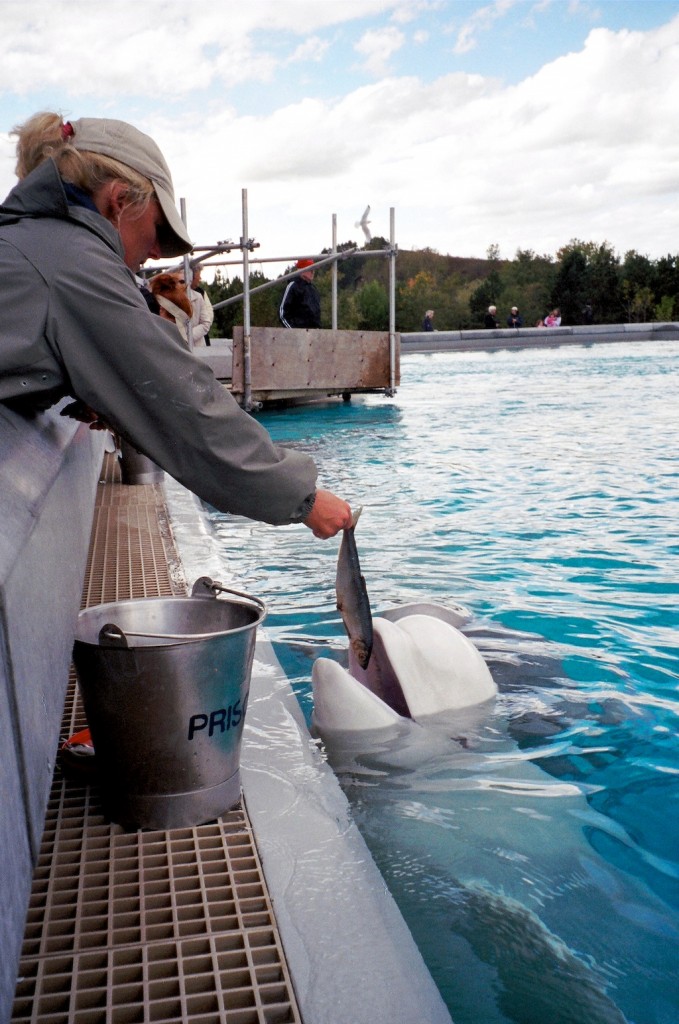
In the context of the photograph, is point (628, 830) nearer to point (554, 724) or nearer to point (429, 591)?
point (554, 724)

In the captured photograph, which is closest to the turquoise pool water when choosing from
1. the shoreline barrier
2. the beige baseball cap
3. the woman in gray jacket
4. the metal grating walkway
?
the metal grating walkway

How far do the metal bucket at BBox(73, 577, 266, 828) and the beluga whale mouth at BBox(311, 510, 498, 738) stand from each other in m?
0.80

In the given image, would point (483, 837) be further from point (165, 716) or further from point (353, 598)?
point (165, 716)

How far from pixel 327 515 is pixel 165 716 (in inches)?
27.5

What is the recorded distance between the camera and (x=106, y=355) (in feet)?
7.25

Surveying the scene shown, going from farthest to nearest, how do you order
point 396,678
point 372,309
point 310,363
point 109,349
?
point 372,309
point 310,363
point 396,678
point 109,349

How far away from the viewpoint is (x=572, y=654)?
542cm

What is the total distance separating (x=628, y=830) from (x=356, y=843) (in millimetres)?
1438

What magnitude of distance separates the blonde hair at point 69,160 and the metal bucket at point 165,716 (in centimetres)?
119

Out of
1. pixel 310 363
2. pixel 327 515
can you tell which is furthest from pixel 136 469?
pixel 310 363

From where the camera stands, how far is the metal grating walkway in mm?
1840

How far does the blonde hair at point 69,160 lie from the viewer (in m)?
2.56

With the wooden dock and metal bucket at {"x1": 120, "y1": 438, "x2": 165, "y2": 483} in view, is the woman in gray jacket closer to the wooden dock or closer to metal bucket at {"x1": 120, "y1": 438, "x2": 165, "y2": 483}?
metal bucket at {"x1": 120, "y1": 438, "x2": 165, "y2": 483}

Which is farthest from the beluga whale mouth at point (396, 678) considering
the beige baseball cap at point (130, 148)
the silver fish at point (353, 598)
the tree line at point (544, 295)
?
the tree line at point (544, 295)
